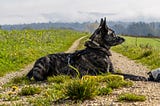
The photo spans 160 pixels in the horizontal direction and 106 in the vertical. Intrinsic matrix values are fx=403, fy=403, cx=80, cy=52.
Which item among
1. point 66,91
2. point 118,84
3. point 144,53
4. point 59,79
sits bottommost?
point 144,53

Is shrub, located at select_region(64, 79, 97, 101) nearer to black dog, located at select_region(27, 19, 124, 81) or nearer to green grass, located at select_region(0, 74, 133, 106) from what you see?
green grass, located at select_region(0, 74, 133, 106)

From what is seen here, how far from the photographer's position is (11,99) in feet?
38.1

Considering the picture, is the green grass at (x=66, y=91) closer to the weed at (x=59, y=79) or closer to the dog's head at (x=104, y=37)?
the weed at (x=59, y=79)

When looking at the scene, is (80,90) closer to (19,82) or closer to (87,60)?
(87,60)

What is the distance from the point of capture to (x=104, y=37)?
1512 cm

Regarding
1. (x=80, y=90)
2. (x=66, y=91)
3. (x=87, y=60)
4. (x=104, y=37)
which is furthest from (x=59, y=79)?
(x=80, y=90)

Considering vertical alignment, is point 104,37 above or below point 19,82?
above

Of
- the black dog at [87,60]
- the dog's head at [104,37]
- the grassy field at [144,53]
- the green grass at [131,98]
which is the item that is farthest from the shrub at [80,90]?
the grassy field at [144,53]

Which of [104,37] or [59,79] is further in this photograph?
[104,37]

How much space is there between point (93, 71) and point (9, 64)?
35.4 ft

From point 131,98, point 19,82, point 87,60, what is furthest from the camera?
point 19,82

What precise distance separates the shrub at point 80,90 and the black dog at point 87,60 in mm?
3738

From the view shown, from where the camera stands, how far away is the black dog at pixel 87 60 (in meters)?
14.8

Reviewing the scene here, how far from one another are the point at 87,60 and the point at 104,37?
1109 millimetres
